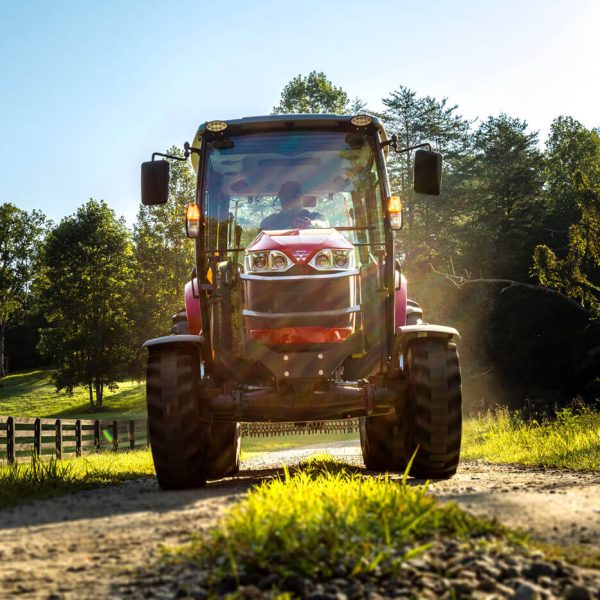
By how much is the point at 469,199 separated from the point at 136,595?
49.8m

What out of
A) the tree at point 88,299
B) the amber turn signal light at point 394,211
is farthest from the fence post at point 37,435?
Result: the tree at point 88,299

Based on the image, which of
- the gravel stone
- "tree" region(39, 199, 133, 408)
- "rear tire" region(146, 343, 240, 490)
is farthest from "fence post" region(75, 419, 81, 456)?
"tree" region(39, 199, 133, 408)

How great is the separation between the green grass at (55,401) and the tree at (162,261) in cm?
339

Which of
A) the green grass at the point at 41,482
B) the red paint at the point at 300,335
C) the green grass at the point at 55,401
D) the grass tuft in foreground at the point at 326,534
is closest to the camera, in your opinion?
the grass tuft in foreground at the point at 326,534

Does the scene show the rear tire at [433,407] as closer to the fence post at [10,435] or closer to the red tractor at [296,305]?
the red tractor at [296,305]

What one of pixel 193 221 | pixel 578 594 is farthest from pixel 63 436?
pixel 578 594

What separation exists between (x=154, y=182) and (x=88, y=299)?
37.3m

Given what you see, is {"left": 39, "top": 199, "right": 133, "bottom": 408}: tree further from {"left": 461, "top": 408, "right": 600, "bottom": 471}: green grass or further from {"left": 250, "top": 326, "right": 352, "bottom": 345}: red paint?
{"left": 250, "top": 326, "right": 352, "bottom": 345}: red paint

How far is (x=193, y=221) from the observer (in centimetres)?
757

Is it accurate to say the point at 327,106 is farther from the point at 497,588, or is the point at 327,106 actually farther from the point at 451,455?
the point at 497,588

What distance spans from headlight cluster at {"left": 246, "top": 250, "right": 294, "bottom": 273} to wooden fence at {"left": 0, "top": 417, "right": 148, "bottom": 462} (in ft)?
20.8

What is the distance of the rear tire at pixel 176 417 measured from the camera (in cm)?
713

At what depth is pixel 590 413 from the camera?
15.7 meters

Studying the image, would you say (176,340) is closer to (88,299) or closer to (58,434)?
(58,434)
